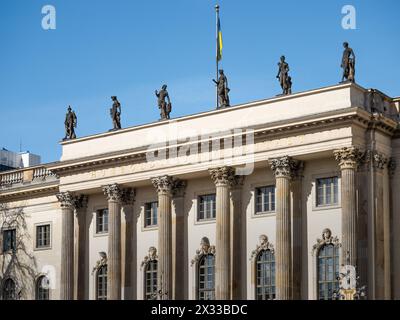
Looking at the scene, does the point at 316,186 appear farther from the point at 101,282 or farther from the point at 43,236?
the point at 43,236

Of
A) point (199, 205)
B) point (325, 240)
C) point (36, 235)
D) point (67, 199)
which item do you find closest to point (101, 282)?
point (67, 199)

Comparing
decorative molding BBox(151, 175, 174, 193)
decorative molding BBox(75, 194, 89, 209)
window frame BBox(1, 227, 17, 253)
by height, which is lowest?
window frame BBox(1, 227, 17, 253)

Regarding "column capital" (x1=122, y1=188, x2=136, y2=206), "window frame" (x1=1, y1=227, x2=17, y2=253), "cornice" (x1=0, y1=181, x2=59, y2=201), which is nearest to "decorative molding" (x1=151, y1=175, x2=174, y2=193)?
"column capital" (x1=122, y1=188, x2=136, y2=206)

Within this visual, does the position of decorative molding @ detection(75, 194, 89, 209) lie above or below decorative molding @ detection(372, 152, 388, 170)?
below

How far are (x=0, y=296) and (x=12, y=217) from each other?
5.41 meters

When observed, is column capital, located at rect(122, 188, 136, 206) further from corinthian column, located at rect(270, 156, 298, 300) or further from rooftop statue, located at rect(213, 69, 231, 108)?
corinthian column, located at rect(270, 156, 298, 300)

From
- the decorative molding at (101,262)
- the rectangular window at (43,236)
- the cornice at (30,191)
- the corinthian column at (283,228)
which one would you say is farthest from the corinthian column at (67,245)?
the corinthian column at (283,228)

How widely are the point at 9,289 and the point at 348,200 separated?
28119 millimetres

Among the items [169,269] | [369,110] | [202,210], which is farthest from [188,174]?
[369,110]

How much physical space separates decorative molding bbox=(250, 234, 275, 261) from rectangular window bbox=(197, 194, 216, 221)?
11.1 feet

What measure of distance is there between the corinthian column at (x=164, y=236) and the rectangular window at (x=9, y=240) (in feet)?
50.0

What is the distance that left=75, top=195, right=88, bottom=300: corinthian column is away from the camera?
54.7 m

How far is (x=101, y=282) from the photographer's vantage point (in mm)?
54625

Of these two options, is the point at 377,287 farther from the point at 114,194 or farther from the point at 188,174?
the point at 114,194
